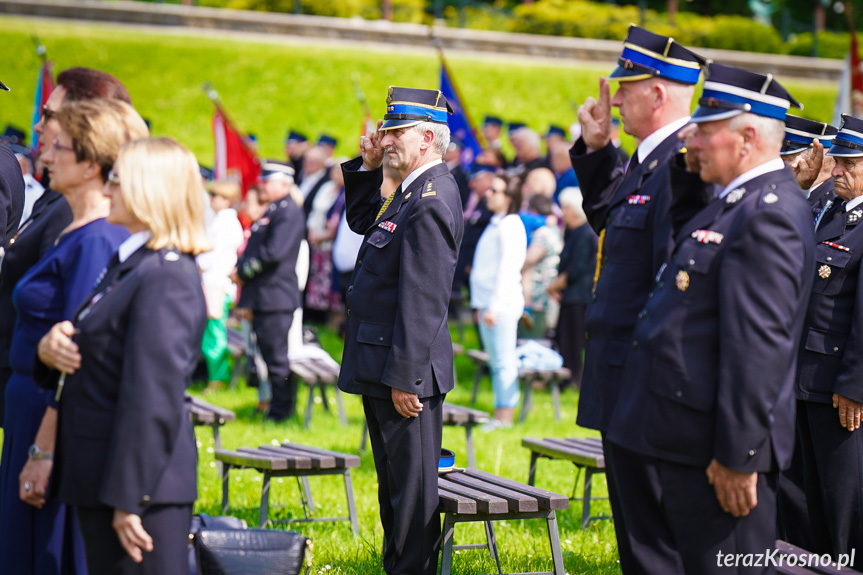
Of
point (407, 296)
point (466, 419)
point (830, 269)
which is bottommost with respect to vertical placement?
point (466, 419)

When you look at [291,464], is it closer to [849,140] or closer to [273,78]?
[849,140]

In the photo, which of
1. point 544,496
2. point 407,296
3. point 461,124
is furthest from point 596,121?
point 461,124

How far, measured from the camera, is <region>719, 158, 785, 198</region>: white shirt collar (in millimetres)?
3707

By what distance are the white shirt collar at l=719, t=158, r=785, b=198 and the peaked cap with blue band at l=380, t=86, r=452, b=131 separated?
73.5 inches

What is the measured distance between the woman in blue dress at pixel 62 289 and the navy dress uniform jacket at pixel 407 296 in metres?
1.48

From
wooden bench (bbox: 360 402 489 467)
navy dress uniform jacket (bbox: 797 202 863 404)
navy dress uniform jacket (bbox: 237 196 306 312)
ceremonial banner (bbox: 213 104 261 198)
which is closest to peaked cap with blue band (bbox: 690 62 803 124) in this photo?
navy dress uniform jacket (bbox: 797 202 863 404)

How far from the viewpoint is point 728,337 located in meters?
3.49

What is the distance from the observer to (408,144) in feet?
17.1

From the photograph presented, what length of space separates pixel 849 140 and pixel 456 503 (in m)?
2.72

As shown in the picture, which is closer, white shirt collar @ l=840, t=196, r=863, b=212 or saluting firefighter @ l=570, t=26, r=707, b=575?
saluting firefighter @ l=570, t=26, r=707, b=575

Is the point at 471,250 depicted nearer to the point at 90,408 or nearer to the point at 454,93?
the point at 454,93

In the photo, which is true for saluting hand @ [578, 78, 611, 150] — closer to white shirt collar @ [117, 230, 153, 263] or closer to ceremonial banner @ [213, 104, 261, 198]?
white shirt collar @ [117, 230, 153, 263]

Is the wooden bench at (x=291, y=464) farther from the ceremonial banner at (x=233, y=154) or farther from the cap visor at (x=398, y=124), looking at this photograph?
the ceremonial banner at (x=233, y=154)

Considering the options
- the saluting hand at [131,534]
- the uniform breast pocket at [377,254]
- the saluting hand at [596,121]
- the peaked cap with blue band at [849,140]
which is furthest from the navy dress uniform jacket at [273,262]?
the saluting hand at [131,534]
